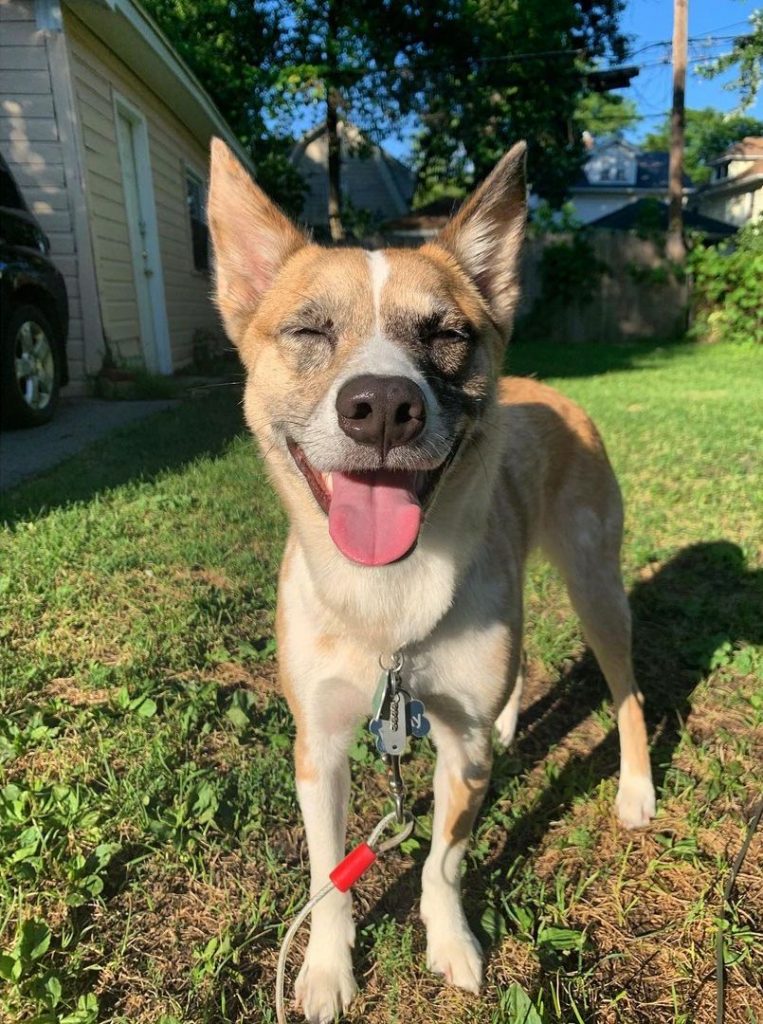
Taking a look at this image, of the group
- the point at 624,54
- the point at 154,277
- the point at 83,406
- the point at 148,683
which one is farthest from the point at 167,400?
the point at 624,54

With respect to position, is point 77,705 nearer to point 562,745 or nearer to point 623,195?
point 562,745

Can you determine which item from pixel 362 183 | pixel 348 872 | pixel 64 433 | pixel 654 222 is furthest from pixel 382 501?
pixel 362 183

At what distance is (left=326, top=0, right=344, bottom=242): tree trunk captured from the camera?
19.7m

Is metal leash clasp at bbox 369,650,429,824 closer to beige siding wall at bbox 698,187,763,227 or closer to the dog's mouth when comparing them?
the dog's mouth

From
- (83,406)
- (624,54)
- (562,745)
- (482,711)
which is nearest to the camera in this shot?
(482,711)

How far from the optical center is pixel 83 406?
7.65 meters

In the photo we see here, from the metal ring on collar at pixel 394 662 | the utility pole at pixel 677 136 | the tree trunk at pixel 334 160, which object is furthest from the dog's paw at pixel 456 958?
the tree trunk at pixel 334 160

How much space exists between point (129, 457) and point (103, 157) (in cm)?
546

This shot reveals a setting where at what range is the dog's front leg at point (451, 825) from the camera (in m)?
1.93

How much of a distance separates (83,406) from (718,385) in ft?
29.4

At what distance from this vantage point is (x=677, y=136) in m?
19.7

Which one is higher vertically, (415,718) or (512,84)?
(512,84)

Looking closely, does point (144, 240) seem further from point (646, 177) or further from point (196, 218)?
point (646, 177)

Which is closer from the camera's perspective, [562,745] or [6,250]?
[562,745]
